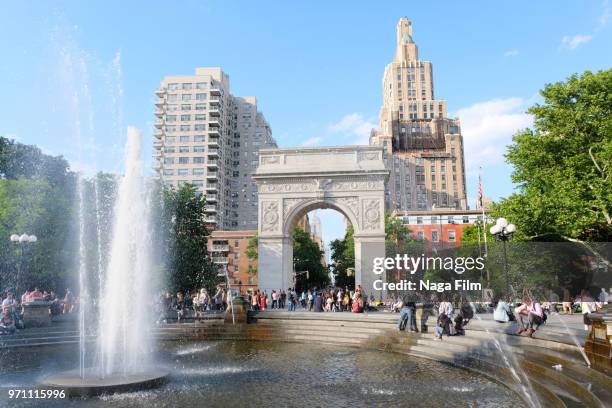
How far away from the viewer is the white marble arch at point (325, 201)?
34.5 meters

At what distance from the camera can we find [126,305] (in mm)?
12008

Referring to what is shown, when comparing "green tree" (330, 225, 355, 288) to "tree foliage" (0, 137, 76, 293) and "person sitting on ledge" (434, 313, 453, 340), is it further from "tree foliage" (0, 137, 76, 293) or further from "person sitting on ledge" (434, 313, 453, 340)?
"person sitting on ledge" (434, 313, 453, 340)

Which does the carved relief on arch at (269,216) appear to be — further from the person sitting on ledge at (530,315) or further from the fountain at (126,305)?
the person sitting on ledge at (530,315)

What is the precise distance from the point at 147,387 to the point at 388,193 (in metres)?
95.5

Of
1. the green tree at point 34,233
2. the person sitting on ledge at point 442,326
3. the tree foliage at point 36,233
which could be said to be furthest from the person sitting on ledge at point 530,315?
the green tree at point 34,233

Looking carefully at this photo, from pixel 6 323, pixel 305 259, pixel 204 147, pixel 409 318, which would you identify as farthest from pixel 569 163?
pixel 204 147

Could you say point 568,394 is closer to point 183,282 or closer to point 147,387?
point 147,387

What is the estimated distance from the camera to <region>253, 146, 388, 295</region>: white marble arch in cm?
3450

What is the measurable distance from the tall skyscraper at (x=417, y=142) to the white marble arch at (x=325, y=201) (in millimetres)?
67546

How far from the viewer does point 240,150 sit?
85.4 meters

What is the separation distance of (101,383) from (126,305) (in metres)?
2.79

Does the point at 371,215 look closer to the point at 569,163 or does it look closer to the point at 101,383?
the point at 569,163

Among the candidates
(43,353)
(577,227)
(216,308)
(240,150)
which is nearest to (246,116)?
(240,150)

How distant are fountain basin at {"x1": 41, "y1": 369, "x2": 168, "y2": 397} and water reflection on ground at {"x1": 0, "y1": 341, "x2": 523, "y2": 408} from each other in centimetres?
21
